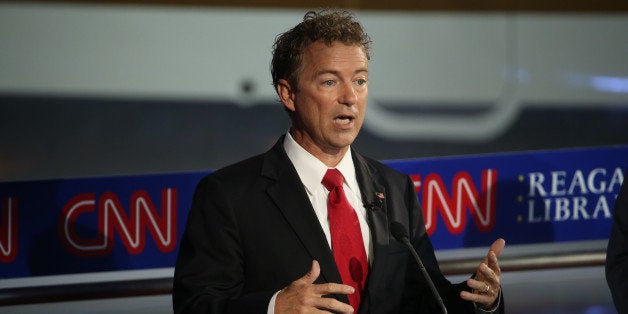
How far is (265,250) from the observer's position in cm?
189

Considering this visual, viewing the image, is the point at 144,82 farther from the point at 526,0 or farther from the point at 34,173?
the point at 526,0

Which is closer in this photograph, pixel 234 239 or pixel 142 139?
pixel 234 239

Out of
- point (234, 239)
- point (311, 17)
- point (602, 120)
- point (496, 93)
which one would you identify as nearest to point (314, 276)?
point (234, 239)

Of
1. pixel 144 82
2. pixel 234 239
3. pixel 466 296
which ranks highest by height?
pixel 144 82

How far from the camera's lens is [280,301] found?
1.76 metres

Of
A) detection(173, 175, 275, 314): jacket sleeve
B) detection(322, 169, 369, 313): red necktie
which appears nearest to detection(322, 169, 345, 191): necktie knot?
detection(322, 169, 369, 313): red necktie

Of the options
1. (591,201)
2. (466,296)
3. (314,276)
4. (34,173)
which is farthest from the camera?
(591,201)

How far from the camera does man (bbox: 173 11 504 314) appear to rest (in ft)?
6.13

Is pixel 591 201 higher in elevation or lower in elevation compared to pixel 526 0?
lower

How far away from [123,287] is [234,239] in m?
1.16

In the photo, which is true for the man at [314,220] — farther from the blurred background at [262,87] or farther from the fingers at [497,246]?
the blurred background at [262,87]

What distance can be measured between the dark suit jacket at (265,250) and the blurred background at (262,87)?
1.10 meters

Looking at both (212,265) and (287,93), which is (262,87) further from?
(212,265)

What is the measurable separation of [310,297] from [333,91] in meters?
0.46
